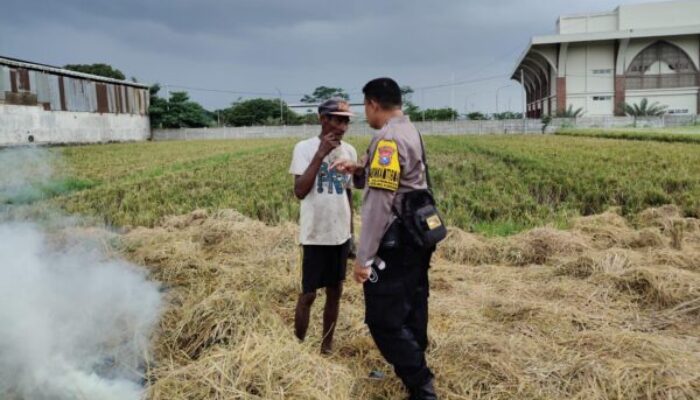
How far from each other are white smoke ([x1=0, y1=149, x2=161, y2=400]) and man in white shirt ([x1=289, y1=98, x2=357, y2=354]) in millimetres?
1016

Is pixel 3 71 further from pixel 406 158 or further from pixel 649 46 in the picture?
pixel 649 46

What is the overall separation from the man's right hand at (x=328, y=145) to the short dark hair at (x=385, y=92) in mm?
412

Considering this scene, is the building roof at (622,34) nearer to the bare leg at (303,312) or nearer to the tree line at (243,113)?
the tree line at (243,113)

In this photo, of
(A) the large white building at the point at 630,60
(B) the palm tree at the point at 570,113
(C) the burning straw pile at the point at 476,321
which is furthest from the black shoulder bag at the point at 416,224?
(A) the large white building at the point at 630,60

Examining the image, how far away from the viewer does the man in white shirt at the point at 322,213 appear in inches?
123

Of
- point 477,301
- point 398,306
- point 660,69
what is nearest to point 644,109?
point 660,69

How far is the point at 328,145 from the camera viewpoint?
3.07 m

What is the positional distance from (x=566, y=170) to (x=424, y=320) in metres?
10.6

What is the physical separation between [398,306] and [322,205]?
2.73ft

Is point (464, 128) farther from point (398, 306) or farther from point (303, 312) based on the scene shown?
point (398, 306)

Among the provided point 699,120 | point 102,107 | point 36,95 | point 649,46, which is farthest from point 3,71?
point 649,46

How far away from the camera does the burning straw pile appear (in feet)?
9.17

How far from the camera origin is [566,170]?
12.4 metres

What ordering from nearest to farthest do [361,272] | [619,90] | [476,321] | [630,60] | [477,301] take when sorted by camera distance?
[361,272] < [476,321] < [477,301] < [619,90] < [630,60]
